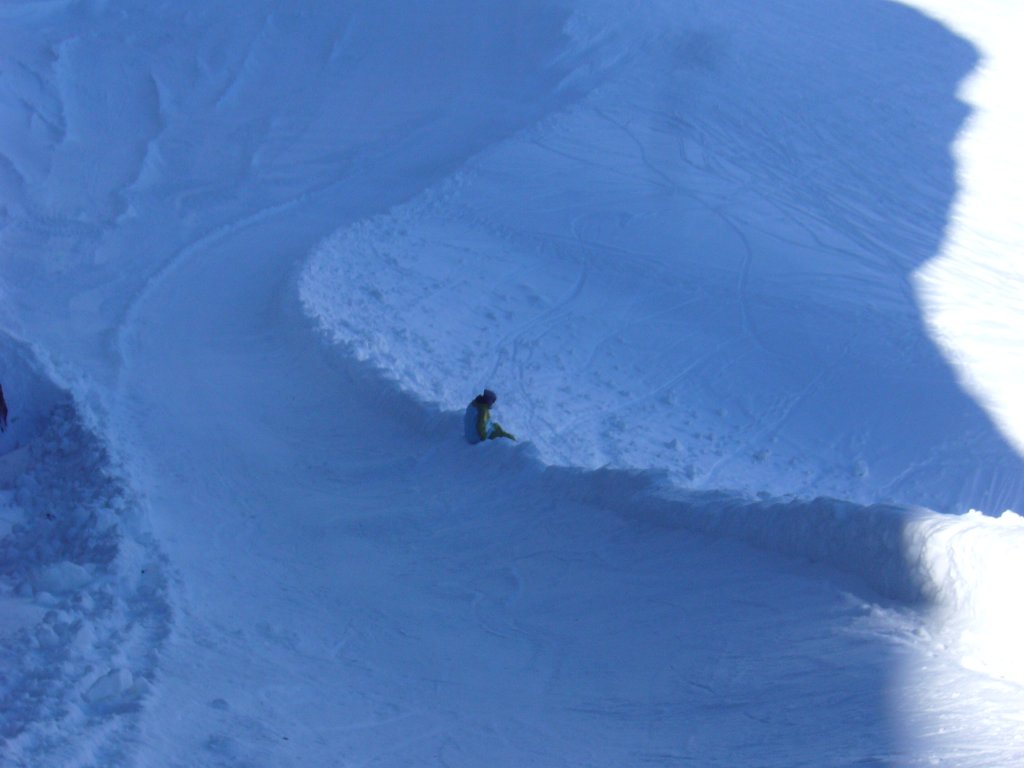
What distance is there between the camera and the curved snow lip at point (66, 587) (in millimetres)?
5289

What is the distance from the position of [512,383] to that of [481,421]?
2.75 meters

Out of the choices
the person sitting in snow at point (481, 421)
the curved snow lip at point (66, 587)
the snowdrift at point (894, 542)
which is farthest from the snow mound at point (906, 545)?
the curved snow lip at point (66, 587)

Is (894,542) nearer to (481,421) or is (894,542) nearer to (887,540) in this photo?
(887,540)

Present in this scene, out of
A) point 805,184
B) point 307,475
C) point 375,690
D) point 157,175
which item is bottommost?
point 157,175

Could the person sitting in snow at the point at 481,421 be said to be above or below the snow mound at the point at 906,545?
below

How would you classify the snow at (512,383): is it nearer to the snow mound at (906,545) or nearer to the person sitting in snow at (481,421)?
the snow mound at (906,545)

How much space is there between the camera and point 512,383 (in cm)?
1140

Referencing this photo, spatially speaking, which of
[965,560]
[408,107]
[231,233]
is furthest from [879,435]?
[408,107]

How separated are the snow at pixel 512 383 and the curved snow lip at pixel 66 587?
0.03 m

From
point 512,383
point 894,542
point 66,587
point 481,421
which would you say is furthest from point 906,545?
point 512,383

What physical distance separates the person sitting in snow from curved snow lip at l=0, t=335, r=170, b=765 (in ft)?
8.62

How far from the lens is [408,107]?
57.2ft

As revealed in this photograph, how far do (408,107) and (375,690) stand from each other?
42.6 feet

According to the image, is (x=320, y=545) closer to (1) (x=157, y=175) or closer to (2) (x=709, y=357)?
(2) (x=709, y=357)
